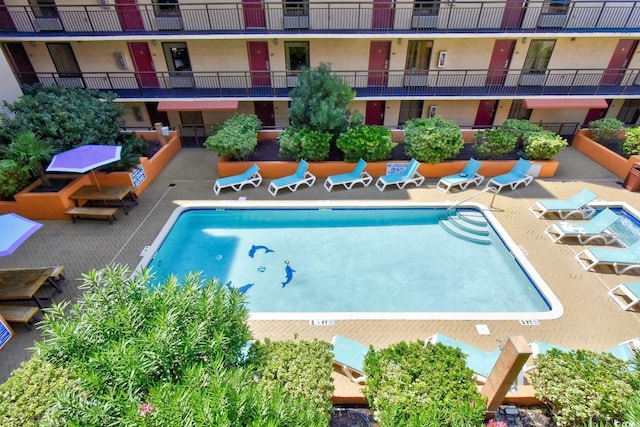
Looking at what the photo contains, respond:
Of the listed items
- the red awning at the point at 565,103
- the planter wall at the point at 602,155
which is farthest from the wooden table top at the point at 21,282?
A: the planter wall at the point at 602,155

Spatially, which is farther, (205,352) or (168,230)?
(168,230)

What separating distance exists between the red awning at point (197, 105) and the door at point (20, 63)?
285 inches

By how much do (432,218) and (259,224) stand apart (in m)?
6.77

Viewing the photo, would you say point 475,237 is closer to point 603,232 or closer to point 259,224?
point 603,232

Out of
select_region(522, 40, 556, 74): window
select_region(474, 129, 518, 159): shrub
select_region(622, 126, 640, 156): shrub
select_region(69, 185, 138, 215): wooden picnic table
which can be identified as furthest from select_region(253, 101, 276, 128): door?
select_region(622, 126, 640, 156): shrub

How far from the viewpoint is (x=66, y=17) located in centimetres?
1530

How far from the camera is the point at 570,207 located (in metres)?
11.7

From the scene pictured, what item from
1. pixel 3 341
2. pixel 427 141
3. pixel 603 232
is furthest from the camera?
pixel 427 141

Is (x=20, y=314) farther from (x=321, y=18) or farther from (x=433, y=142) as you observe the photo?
(x=321, y=18)

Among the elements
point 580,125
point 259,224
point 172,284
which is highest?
point 172,284

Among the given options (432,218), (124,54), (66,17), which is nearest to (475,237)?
(432,218)

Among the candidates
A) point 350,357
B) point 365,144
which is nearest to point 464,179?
point 365,144

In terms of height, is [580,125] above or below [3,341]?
above

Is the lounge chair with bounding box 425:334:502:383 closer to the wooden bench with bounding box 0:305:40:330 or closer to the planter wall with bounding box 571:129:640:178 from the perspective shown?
the wooden bench with bounding box 0:305:40:330
